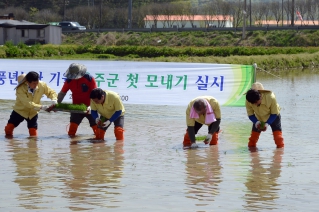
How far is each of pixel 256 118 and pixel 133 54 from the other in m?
35.7

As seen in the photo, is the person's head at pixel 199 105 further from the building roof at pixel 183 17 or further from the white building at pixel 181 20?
the building roof at pixel 183 17

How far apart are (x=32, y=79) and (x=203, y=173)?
3.89 metres

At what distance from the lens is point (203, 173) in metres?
8.56

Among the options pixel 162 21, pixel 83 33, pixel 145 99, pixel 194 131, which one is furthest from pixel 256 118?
pixel 162 21

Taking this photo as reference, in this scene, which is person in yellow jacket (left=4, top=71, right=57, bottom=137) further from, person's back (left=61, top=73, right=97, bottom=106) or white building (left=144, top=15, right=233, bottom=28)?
white building (left=144, top=15, right=233, bottom=28)

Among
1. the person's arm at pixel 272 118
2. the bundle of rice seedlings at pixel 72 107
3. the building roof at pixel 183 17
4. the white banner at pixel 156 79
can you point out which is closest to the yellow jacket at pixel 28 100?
the bundle of rice seedlings at pixel 72 107

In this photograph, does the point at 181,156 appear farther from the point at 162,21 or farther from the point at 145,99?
the point at 162,21

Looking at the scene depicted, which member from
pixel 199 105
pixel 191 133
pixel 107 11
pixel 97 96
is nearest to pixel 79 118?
pixel 97 96

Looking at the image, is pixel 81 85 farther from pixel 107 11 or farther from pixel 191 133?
pixel 107 11

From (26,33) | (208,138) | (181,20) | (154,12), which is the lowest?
(208,138)

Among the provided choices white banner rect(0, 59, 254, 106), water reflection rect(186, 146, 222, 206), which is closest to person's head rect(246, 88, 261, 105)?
water reflection rect(186, 146, 222, 206)

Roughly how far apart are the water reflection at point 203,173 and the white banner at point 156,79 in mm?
4033

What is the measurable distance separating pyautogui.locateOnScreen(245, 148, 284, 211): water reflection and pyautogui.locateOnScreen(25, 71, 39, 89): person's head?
3733 millimetres

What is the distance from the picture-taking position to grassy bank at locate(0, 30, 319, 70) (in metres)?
38.3
